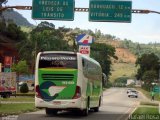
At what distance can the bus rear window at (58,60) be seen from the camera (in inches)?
1053

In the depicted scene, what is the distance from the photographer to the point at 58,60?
1058 inches

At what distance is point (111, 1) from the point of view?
1224 inches

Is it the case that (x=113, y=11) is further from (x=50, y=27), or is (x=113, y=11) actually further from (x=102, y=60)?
(x=102, y=60)

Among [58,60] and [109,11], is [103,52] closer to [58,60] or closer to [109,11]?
[109,11]

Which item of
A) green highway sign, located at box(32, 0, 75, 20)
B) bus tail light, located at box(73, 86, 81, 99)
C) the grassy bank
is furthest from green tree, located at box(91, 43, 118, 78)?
bus tail light, located at box(73, 86, 81, 99)

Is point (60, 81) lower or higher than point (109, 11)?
lower

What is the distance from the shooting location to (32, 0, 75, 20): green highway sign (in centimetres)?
3081

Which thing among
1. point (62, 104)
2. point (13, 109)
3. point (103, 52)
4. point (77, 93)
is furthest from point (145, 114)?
point (103, 52)

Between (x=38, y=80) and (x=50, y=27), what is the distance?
300ft

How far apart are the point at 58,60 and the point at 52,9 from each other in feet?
16.6

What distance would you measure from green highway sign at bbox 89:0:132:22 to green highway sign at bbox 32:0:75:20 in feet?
4.50

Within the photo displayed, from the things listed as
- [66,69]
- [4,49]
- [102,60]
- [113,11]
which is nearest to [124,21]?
[113,11]

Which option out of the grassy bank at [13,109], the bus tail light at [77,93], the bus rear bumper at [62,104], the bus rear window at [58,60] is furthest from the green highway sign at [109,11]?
the grassy bank at [13,109]

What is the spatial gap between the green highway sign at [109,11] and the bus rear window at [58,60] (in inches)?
200
